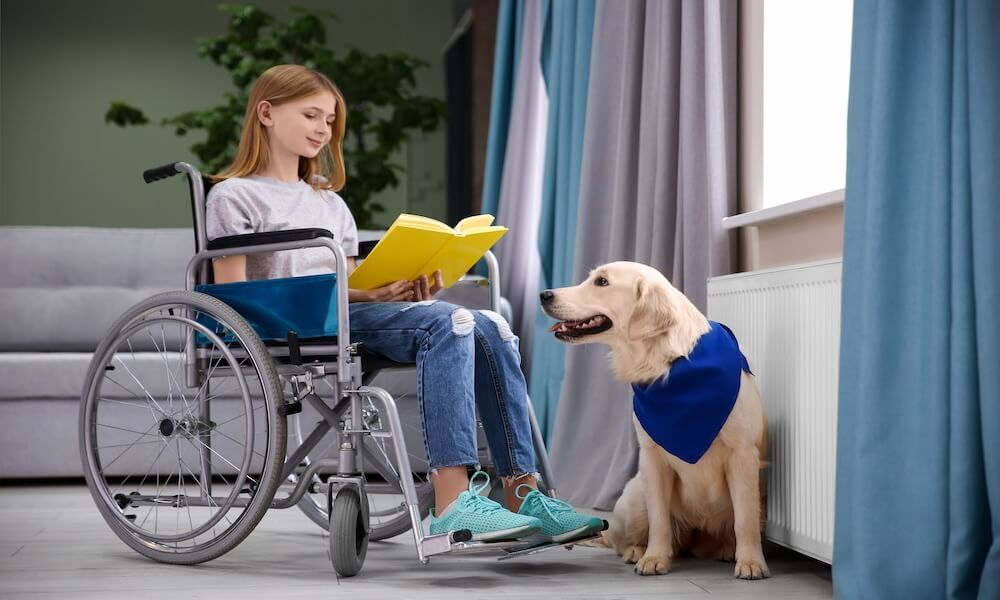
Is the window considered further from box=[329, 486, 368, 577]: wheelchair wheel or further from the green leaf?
the green leaf

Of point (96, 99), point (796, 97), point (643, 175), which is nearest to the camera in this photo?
point (796, 97)

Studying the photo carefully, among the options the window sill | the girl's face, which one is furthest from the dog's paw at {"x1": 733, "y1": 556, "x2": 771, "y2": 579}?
the girl's face

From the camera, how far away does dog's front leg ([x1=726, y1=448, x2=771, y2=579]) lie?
1729 mm

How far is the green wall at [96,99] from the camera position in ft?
19.6

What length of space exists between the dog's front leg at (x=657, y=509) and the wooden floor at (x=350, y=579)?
33 mm

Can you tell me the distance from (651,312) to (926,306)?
1.65ft

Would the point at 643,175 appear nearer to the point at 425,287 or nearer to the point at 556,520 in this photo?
the point at 425,287

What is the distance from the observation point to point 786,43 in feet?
A: 7.06

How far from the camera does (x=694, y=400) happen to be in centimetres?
170

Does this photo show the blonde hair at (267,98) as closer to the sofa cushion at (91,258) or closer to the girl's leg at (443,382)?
the girl's leg at (443,382)

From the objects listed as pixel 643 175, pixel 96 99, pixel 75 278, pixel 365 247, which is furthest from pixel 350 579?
pixel 96 99

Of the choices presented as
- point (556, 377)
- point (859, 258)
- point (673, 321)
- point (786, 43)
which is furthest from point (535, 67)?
point (859, 258)

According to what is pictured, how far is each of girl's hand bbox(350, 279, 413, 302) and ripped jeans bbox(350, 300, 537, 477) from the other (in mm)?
49

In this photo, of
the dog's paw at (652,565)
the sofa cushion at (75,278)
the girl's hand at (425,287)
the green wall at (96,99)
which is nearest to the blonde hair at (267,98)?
the girl's hand at (425,287)
